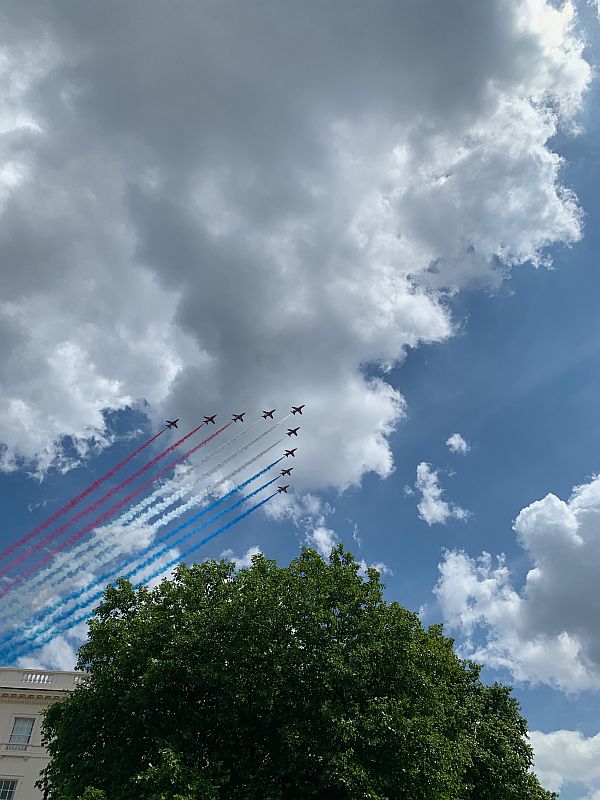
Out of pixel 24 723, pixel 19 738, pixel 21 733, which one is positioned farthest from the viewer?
pixel 24 723

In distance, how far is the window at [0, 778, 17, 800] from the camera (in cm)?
3381

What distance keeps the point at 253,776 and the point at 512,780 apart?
1318 cm

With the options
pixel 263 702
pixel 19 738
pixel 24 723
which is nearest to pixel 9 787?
pixel 19 738

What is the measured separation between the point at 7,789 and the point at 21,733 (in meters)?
2.88

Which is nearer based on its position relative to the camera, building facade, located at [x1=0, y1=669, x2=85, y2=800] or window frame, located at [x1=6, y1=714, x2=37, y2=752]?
building facade, located at [x1=0, y1=669, x2=85, y2=800]

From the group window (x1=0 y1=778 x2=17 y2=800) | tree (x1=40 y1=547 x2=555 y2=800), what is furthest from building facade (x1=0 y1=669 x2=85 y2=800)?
tree (x1=40 y1=547 x2=555 y2=800)

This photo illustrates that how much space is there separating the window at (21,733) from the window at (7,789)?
174 centimetres

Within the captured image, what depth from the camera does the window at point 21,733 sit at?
115ft

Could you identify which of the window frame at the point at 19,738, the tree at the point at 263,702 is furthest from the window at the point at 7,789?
the tree at the point at 263,702

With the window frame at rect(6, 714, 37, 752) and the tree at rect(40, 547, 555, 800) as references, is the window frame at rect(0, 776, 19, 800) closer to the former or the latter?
the window frame at rect(6, 714, 37, 752)

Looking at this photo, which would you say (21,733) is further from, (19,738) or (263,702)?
(263,702)

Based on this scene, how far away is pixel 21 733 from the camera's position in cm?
3553

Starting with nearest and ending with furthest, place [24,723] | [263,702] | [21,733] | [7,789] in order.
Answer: [263,702]
[7,789]
[21,733]
[24,723]

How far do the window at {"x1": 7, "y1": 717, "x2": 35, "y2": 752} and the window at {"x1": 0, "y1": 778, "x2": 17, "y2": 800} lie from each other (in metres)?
1.74
